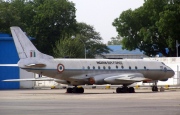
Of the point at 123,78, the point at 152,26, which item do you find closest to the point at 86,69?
the point at 123,78

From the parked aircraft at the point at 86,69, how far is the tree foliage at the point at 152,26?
47090 mm

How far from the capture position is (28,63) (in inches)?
1933

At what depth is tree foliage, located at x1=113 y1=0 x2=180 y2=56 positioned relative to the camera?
10419 cm

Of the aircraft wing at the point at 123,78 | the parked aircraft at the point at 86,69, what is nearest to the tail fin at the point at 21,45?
the parked aircraft at the point at 86,69

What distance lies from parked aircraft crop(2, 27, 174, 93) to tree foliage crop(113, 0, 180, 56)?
4709 centimetres

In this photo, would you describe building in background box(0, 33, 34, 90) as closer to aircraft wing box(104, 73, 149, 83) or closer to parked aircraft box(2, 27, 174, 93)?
parked aircraft box(2, 27, 174, 93)

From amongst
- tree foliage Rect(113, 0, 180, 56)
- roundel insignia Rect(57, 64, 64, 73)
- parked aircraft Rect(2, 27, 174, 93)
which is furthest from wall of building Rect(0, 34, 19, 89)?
tree foliage Rect(113, 0, 180, 56)

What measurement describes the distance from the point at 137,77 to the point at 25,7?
78.0 meters

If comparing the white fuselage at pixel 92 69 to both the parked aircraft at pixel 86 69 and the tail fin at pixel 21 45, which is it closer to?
the parked aircraft at pixel 86 69

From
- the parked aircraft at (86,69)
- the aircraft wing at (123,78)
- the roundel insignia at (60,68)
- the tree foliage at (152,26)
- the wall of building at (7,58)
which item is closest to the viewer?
the parked aircraft at (86,69)

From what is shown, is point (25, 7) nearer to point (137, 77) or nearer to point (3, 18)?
point (3, 18)

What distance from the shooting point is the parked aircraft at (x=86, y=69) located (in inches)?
1961
